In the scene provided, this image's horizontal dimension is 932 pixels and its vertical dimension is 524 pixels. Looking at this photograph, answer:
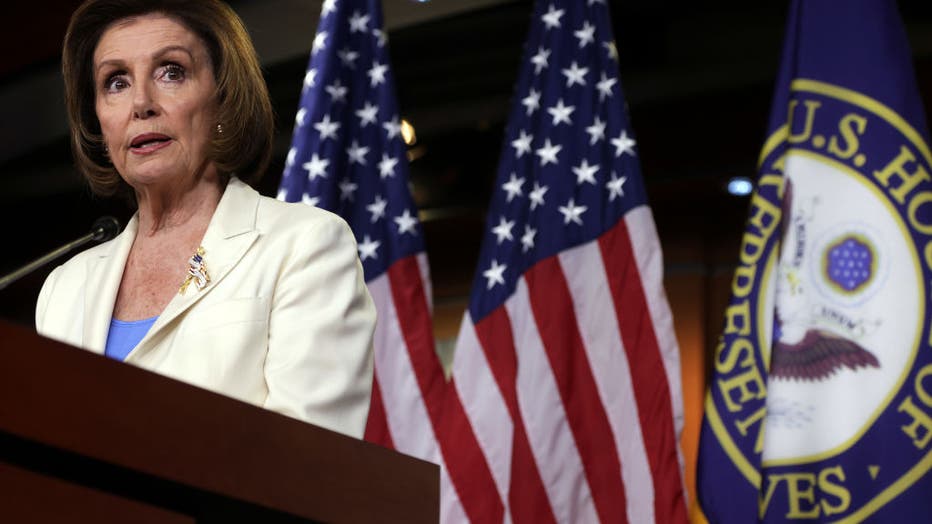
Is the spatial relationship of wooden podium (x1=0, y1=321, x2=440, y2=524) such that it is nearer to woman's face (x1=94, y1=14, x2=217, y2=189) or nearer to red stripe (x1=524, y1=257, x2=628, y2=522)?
woman's face (x1=94, y1=14, x2=217, y2=189)

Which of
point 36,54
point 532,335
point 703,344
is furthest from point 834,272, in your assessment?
point 36,54

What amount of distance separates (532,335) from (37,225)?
480 centimetres

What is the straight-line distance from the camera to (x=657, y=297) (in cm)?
317

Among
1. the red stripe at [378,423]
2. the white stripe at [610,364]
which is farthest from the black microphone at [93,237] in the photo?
the white stripe at [610,364]

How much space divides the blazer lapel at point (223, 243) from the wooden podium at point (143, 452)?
1.81ft

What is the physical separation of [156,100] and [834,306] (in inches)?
69.4

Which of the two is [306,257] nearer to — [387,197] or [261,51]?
[387,197]

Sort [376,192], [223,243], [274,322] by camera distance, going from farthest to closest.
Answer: [376,192] < [223,243] < [274,322]

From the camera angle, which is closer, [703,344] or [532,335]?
[532,335]

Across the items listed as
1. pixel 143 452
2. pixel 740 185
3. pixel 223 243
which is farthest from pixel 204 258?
pixel 740 185

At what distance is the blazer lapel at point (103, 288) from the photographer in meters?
1.61

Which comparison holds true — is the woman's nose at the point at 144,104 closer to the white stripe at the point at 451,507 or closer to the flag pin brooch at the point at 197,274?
the flag pin brooch at the point at 197,274

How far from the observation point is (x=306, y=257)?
1.53 metres

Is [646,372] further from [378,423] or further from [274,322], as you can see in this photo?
[274,322]
